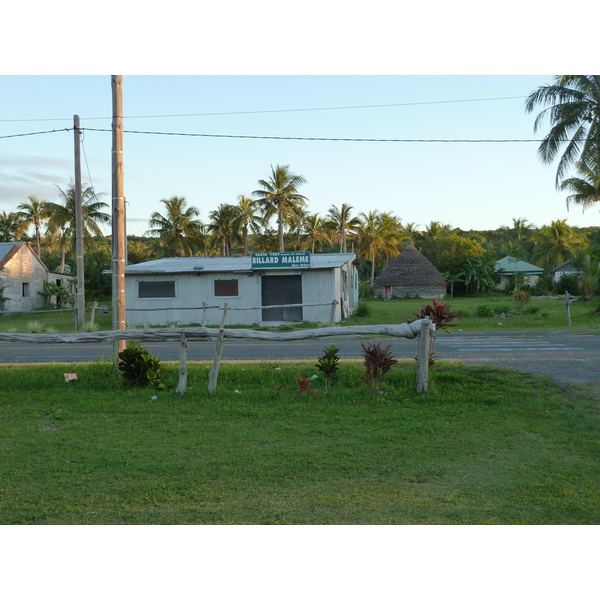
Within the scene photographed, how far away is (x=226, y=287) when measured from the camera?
2452cm

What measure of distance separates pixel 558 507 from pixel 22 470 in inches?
195

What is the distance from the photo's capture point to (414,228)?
7488 centimetres

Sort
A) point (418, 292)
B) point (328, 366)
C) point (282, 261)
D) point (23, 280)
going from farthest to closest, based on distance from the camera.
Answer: point (418, 292)
point (23, 280)
point (282, 261)
point (328, 366)

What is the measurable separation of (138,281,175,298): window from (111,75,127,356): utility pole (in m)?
14.3

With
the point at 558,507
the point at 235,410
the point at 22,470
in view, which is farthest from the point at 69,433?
the point at 558,507

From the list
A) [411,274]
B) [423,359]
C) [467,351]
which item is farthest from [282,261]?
[411,274]

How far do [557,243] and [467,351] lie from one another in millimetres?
48975

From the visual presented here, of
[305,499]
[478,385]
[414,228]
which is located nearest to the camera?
[305,499]

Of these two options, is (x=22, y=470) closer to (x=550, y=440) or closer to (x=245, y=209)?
(x=550, y=440)

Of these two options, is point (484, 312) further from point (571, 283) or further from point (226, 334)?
point (571, 283)

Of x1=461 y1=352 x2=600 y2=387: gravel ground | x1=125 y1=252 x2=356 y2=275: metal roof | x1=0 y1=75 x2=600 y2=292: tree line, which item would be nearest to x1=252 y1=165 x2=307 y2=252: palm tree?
x1=0 y1=75 x2=600 y2=292: tree line

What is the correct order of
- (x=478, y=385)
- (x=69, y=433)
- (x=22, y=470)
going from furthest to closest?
1. (x=478, y=385)
2. (x=69, y=433)
3. (x=22, y=470)

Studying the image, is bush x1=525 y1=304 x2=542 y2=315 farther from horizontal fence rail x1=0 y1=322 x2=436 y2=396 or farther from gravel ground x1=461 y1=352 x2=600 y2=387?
horizontal fence rail x1=0 y1=322 x2=436 y2=396

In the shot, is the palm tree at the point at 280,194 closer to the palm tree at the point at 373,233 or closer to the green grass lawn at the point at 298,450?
the palm tree at the point at 373,233
